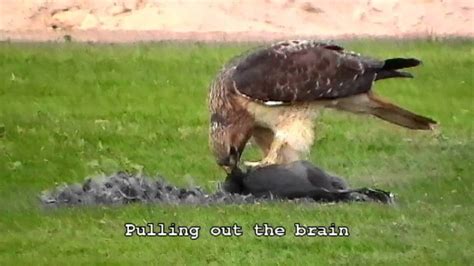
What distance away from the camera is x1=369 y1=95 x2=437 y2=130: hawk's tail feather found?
3.32 m

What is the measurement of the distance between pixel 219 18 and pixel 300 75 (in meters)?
0.41

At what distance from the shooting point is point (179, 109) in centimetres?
343

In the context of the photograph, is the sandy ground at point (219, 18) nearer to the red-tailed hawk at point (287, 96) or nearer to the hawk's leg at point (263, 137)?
the red-tailed hawk at point (287, 96)

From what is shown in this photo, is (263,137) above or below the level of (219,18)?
below

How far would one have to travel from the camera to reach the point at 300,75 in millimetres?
3254

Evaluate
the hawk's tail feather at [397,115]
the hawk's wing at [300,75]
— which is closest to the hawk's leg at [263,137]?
the hawk's wing at [300,75]

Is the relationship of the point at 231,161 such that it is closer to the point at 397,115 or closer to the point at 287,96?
the point at 287,96

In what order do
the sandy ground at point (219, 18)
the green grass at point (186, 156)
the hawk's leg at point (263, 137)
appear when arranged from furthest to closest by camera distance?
the sandy ground at point (219, 18) < the hawk's leg at point (263, 137) < the green grass at point (186, 156)

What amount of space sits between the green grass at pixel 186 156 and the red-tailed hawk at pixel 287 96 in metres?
0.08

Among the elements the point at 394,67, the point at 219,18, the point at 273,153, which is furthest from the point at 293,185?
the point at 219,18

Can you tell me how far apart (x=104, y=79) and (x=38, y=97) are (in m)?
0.20

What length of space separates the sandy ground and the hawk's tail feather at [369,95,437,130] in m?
0.29

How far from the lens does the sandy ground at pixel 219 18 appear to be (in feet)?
11.6

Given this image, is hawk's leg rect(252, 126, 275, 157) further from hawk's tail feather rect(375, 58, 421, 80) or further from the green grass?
hawk's tail feather rect(375, 58, 421, 80)
